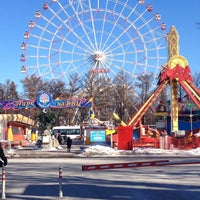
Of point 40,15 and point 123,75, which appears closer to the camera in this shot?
point 40,15

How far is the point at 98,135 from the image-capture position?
39969mm

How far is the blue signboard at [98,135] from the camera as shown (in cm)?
3984

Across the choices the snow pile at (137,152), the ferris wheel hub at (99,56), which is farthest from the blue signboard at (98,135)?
the ferris wheel hub at (99,56)

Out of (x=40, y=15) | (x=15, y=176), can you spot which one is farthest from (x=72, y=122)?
(x=15, y=176)

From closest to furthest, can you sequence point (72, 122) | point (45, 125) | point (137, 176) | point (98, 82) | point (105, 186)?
point (105, 186)
point (137, 176)
point (45, 125)
point (98, 82)
point (72, 122)

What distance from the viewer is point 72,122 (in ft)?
287

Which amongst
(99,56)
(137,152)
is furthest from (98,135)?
(99,56)

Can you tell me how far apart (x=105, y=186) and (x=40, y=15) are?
5079 cm

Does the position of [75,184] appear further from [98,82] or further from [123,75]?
[123,75]

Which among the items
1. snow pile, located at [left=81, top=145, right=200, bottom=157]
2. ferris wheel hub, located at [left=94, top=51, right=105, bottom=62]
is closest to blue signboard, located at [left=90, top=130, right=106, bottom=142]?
snow pile, located at [left=81, top=145, right=200, bottom=157]

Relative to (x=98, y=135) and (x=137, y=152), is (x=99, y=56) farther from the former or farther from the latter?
(x=137, y=152)

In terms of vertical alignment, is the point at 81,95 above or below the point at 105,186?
above

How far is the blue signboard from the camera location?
3984cm

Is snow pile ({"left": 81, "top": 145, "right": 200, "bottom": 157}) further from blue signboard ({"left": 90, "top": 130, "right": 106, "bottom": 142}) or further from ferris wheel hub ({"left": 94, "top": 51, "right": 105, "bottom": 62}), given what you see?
ferris wheel hub ({"left": 94, "top": 51, "right": 105, "bottom": 62})
